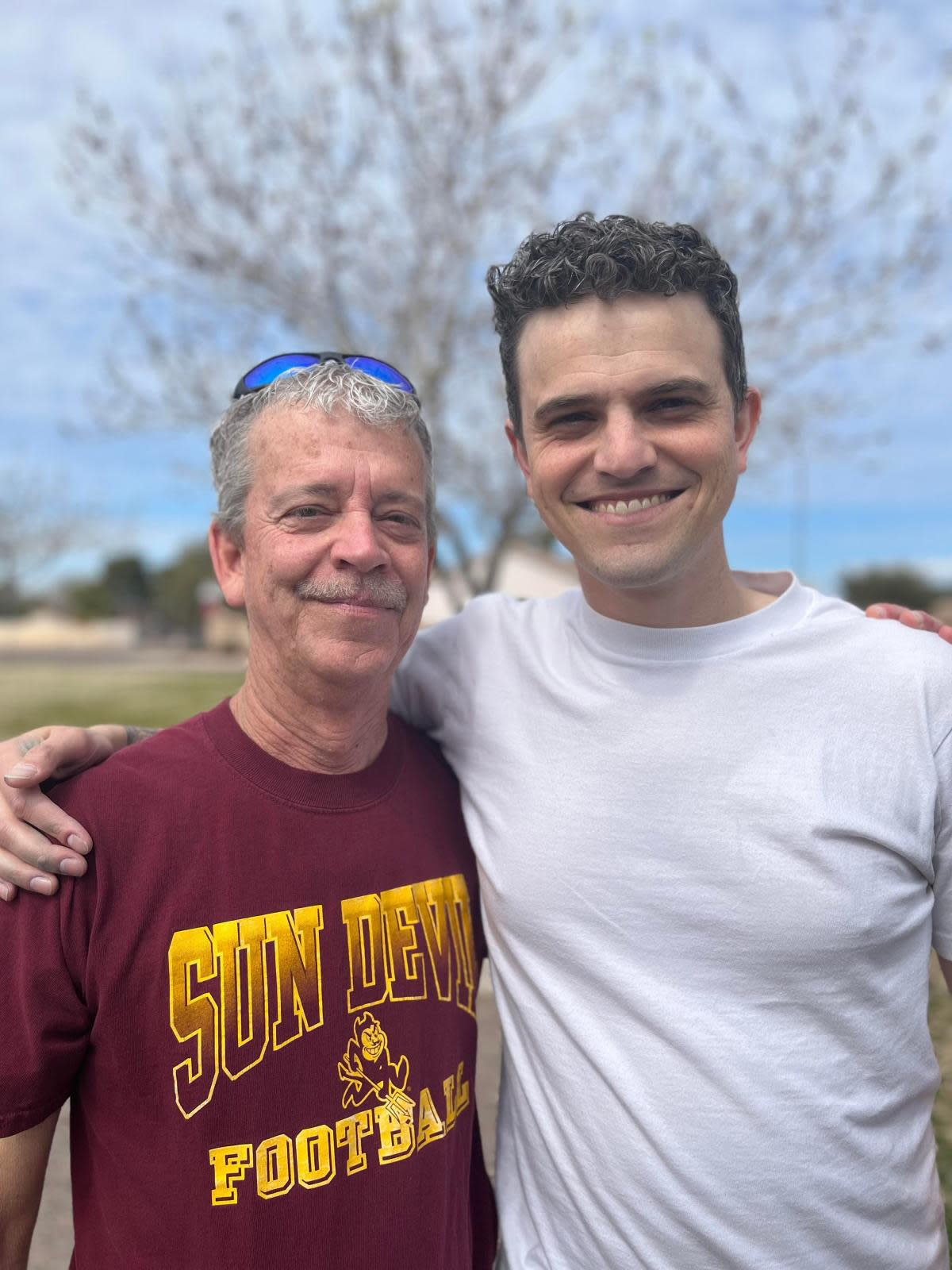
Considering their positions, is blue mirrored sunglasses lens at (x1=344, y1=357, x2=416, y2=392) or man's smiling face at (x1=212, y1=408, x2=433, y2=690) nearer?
man's smiling face at (x1=212, y1=408, x2=433, y2=690)

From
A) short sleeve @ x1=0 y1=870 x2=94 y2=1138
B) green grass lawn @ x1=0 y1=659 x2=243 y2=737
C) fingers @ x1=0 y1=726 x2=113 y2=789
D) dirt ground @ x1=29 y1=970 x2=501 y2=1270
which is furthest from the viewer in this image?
green grass lawn @ x1=0 y1=659 x2=243 y2=737

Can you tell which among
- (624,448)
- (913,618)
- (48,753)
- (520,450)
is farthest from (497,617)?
(48,753)

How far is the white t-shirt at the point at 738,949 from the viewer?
1.83 metres

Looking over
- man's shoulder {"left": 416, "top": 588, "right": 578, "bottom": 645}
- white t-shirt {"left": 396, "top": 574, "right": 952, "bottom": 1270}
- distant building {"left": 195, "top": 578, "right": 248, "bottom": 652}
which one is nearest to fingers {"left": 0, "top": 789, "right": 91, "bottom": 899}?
white t-shirt {"left": 396, "top": 574, "right": 952, "bottom": 1270}

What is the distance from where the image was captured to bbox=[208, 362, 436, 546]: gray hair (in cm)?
208

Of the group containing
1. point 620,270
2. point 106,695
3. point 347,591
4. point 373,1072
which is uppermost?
point 620,270

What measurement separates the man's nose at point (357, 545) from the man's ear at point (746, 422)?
785 mm

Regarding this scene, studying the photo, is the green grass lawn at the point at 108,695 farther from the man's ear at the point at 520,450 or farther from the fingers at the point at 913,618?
the man's ear at the point at 520,450

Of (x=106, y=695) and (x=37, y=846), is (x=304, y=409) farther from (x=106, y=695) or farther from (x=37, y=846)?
(x=106, y=695)

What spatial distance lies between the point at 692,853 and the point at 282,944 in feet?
2.59

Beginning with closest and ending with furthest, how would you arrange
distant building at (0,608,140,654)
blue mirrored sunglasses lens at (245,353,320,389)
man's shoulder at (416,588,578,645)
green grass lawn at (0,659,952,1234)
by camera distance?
blue mirrored sunglasses lens at (245,353,320,389), man's shoulder at (416,588,578,645), green grass lawn at (0,659,952,1234), distant building at (0,608,140,654)

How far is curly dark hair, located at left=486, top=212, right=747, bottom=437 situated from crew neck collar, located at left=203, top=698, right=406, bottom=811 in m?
0.93

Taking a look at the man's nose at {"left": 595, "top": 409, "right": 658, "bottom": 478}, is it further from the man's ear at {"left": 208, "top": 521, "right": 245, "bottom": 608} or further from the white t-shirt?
the man's ear at {"left": 208, "top": 521, "right": 245, "bottom": 608}

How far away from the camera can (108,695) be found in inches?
814
